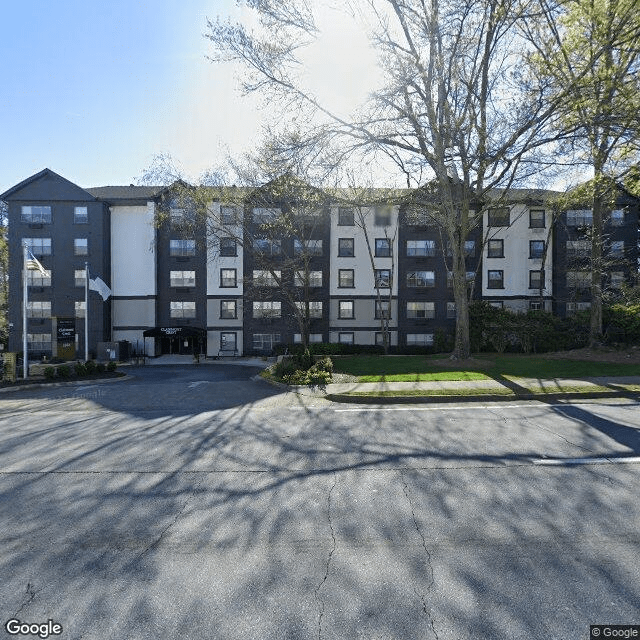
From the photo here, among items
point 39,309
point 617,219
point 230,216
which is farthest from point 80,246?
point 617,219

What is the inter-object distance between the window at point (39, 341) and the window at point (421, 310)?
31.4 m

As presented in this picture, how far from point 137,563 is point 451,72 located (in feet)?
58.0

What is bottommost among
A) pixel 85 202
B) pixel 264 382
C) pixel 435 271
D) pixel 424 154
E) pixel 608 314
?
pixel 264 382

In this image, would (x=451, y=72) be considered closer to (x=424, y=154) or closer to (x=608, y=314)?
(x=424, y=154)

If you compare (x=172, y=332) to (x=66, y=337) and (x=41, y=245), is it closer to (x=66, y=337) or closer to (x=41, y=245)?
(x=66, y=337)

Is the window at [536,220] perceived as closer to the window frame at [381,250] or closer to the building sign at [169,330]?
the window frame at [381,250]

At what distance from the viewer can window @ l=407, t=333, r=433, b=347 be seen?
33406 mm

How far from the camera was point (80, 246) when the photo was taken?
111ft

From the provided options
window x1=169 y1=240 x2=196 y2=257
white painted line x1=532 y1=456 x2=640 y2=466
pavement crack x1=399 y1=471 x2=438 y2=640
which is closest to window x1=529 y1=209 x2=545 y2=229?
window x1=169 y1=240 x2=196 y2=257

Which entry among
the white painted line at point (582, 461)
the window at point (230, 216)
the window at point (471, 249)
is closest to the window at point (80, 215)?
the window at point (230, 216)

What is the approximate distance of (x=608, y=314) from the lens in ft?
84.7

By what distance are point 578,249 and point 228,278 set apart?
29.7 meters

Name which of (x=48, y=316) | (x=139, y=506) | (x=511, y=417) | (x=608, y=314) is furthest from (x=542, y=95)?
(x=48, y=316)

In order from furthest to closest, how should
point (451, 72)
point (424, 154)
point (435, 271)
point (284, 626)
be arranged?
1. point (435, 271)
2. point (424, 154)
3. point (451, 72)
4. point (284, 626)
